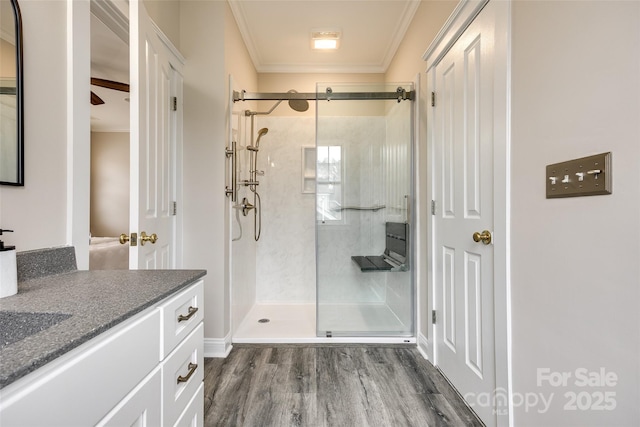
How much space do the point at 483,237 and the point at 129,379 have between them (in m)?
1.48

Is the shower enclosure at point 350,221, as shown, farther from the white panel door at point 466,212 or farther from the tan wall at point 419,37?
the white panel door at point 466,212

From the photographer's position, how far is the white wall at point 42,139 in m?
1.04

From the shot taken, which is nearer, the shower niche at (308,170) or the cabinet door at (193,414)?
the cabinet door at (193,414)

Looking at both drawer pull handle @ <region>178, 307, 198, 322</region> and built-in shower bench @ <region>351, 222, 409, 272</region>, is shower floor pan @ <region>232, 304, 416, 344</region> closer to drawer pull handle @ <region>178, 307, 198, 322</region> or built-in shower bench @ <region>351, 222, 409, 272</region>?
built-in shower bench @ <region>351, 222, 409, 272</region>

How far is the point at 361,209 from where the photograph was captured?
9.57ft

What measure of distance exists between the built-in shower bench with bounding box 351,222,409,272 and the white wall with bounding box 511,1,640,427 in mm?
1409

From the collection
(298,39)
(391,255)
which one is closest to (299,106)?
(298,39)

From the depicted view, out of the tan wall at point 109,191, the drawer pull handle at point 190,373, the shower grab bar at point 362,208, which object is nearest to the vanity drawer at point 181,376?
the drawer pull handle at point 190,373

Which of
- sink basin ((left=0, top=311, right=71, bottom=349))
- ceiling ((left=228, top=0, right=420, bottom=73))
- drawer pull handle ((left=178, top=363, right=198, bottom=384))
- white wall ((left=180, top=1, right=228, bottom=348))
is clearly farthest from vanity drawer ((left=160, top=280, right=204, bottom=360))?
ceiling ((left=228, top=0, right=420, bottom=73))

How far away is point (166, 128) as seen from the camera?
196 cm

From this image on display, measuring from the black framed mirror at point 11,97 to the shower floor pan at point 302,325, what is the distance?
198cm

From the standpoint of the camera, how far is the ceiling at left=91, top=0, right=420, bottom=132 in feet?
8.13

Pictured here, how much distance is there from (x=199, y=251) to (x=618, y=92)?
7.74 feet

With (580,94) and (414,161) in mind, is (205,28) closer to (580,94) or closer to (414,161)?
(414,161)
